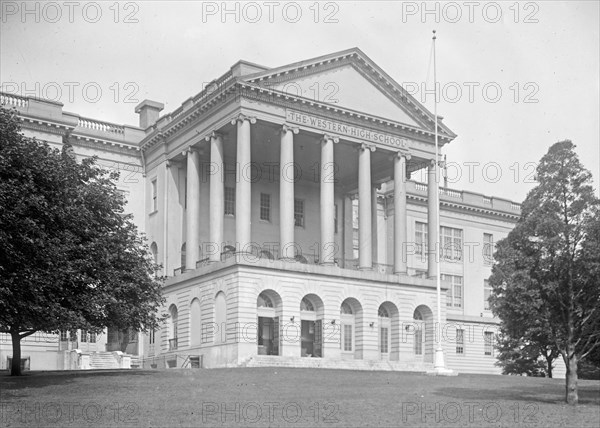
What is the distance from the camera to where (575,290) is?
2655cm

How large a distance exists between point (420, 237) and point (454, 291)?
19.4 feet

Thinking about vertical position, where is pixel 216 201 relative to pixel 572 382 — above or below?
above

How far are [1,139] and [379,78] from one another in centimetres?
3397

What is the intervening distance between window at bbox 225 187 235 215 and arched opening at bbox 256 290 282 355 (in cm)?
1144

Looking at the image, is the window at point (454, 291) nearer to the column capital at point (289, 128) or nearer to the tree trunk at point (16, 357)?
the column capital at point (289, 128)

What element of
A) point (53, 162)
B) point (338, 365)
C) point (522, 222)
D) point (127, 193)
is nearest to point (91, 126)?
point (127, 193)

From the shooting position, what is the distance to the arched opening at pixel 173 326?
180 feet

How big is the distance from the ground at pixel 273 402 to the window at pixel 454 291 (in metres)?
42.8

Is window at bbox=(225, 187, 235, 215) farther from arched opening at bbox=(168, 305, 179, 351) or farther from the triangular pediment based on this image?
the triangular pediment

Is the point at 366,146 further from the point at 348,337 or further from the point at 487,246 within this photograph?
the point at 487,246

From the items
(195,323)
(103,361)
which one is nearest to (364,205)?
(195,323)

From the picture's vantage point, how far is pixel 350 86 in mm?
56500

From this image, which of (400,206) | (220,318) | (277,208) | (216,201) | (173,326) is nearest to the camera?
(220,318)

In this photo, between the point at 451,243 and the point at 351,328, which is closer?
the point at 351,328
